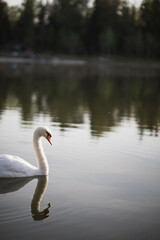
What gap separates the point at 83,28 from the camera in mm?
113312

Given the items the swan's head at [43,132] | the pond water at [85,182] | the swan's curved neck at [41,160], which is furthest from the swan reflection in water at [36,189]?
the swan's head at [43,132]

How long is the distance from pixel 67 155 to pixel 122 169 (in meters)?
1.32

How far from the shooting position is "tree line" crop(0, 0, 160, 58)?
99894 mm

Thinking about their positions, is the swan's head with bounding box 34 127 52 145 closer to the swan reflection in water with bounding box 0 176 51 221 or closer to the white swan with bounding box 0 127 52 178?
→ the white swan with bounding box 0 127 52 178

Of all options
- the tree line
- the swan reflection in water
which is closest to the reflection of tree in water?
the swan reflection in water

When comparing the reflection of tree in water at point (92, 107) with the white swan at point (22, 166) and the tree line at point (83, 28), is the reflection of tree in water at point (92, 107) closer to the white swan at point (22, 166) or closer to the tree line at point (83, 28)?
the white swan at point (22, 166)

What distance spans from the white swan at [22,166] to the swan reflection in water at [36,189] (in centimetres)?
9

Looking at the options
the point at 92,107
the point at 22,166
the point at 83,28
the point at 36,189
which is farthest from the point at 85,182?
the point at 83,28

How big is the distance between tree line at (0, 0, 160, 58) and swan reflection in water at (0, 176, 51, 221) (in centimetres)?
9116

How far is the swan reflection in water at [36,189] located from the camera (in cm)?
579

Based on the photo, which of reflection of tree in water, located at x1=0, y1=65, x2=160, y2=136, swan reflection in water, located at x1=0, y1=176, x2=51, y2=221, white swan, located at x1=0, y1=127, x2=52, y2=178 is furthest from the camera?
reflection of tree in water, located at x1=0, y1=65, x2=160, y2=136

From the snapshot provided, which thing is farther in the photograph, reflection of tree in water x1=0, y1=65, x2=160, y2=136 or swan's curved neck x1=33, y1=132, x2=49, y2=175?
reflection of tree in water x1=0, y1=65, x2=160, y2=136

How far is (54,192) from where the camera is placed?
6.70m

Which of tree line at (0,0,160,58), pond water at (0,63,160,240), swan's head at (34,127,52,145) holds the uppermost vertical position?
tree line at (0,0,160,58)
